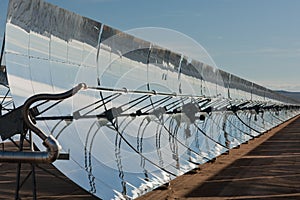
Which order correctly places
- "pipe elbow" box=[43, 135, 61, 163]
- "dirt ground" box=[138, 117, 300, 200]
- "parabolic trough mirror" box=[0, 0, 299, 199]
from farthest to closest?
"dirt ground" box=[138, 117, 300, 200] → "parabolic trough mirror" box=[0, 0, 299, 199] → "pipe elbow" box=[43, 135, 61, 163]

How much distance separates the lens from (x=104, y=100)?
830cm

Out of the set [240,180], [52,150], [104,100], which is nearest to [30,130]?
[52,150]

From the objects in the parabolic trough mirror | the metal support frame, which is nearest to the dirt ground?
the parabolic trough mirror

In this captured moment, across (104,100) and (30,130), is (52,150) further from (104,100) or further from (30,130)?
(104,100)

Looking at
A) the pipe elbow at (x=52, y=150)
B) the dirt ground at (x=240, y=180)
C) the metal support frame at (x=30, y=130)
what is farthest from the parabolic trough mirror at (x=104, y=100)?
the pipe elbow at (x=52, y=150)

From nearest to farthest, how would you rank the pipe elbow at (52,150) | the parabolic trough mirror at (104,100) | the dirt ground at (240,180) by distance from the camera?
the pipe elbow at (52,150), the parabolic trough mirror at (104,100), the dirt ground at (240,180)

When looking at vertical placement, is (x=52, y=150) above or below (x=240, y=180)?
above

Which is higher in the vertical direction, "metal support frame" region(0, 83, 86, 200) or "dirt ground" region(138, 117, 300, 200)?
"metal support frame" region(0, 83, 86, 200)

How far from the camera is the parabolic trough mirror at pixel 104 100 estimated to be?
6.13 metres

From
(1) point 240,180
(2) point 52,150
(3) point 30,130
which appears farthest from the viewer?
(1) point 240,180

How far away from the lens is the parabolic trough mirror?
6129mm

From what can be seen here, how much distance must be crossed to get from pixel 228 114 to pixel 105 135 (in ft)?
39.4

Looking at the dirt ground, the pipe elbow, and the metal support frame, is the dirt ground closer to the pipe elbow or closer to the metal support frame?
the metal support frame

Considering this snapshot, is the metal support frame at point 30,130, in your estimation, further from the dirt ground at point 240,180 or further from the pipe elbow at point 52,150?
the dirt ground at point 240,180
